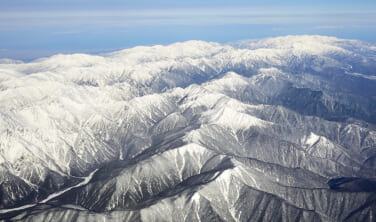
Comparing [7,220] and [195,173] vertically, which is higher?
[7,220]

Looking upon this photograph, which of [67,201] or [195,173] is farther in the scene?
[195,173]

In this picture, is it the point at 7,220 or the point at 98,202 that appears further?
the point at 98,202

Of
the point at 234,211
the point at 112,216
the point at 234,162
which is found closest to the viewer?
the point at 112,216

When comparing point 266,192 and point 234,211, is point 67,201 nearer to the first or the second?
point 234,211

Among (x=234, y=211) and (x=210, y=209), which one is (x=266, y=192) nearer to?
(x=234, y=211)

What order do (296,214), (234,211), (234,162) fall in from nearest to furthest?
(296,214) < (234,211) < (234,162)

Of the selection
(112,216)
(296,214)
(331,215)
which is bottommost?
(331,215)

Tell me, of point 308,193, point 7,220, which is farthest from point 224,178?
point 7,220

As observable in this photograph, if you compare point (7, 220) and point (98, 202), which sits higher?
point (7, 220)

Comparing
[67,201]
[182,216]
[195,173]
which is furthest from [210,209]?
[67,201]
